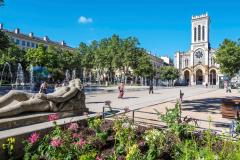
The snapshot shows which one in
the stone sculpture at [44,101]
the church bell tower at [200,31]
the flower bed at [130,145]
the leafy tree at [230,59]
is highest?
the church bell tower at [200,31]

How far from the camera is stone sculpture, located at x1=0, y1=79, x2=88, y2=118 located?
7.09 m

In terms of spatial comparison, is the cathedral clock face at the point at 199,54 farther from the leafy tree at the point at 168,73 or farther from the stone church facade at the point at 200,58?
the leafy tree at the point at 168,73

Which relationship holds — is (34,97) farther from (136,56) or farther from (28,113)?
(136,56)

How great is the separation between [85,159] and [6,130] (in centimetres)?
359

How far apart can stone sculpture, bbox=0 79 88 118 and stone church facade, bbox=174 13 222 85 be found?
10099 cm

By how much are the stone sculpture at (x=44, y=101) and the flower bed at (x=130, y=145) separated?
1682mm

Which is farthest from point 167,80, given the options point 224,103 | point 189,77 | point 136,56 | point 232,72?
point 224,103

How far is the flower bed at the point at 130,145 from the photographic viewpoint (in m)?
4.24

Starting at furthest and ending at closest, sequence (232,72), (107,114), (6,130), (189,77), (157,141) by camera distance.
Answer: (189,77) → (232,72) → (107,114) → (6,130) → (157,141)

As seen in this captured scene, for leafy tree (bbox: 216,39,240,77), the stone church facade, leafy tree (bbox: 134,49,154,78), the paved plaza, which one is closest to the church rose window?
the stone church facade

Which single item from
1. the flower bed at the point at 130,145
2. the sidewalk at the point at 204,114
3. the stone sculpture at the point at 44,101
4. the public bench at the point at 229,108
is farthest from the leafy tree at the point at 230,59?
the flower bed at the point at 130,145

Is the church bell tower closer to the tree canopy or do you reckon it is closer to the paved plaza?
the tree canopy

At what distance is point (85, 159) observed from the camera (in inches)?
132

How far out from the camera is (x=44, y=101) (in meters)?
7.80
